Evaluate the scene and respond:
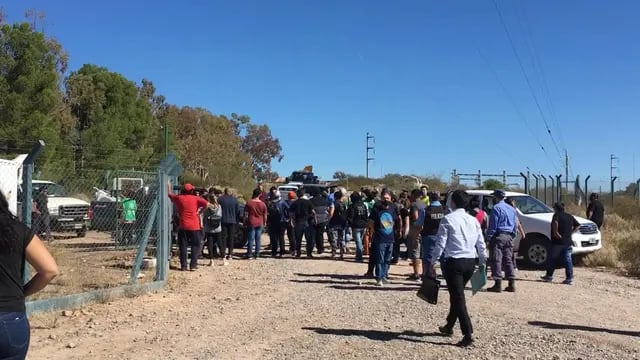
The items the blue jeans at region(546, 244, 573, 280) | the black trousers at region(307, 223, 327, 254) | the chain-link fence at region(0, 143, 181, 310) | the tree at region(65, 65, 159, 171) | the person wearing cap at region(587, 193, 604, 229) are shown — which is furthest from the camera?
the tree at region(65, 65, 159, 171)

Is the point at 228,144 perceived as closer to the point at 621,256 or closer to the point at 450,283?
the point at 621,256

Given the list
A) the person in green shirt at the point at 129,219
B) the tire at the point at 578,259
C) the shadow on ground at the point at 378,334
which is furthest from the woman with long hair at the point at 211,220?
the tire at the point at 578,259

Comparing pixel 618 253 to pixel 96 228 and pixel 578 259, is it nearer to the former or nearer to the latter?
pixel 578 259

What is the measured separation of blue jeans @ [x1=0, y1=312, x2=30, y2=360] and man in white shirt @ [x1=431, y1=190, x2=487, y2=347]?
4756mm

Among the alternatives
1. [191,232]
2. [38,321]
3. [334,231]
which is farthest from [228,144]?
[38,321]

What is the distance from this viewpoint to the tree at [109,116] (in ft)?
117

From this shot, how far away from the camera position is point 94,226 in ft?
60.5

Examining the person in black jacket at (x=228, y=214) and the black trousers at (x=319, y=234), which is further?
the black trousers at (x=319, y=234)

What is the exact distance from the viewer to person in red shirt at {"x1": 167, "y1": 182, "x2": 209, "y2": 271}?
11867 mm

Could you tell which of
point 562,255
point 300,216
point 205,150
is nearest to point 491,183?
point 205,150

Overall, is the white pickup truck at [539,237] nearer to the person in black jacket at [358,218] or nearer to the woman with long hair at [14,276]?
the person in black jacket at [358,218]

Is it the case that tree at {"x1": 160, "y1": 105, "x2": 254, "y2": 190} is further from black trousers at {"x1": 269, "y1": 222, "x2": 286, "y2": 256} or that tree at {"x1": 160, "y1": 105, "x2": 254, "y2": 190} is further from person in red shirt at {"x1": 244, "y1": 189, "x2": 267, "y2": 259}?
person in red shirt at {"x1": 244, "y1": 189, "x2": 267, "y2": 259}

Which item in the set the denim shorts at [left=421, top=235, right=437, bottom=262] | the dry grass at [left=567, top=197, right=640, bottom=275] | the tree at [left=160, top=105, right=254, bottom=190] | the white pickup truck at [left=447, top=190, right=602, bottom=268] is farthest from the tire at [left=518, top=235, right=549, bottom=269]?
the tree at [left=160, top=105, right=254, bottom=190]

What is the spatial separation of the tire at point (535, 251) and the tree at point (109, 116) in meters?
25.5
